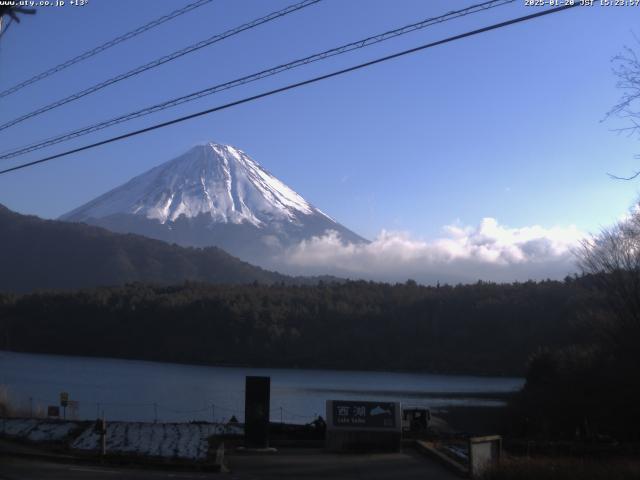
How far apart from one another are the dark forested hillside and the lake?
34.9 feet

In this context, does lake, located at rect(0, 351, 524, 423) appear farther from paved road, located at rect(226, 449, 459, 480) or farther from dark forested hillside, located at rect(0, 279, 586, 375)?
paved road, located at rect(226, 449, 459, 480)

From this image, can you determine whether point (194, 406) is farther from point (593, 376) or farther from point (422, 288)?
point (422, 288)

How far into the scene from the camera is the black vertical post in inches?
749

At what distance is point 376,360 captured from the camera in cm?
11162

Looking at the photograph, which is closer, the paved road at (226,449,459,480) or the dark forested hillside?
the paved road at (226,449,459,480)

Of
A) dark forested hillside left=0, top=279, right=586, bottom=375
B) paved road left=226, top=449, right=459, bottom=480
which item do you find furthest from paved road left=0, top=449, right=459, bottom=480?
dark forested hillside left=0, top=279, right=586, bottom=375

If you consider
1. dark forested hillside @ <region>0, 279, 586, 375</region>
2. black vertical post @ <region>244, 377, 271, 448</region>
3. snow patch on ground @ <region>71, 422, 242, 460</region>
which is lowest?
snow patch on ground @ <region>71, 422, 242, 460</region>

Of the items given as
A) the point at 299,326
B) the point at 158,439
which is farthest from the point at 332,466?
the point at 299,326

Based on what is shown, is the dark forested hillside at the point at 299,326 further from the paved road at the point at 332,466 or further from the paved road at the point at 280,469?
the paved road at the point at 280,469

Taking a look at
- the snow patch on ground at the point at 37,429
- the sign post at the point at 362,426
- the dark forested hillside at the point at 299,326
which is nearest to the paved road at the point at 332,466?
the sign post at the point at 362,426

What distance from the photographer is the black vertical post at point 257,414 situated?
19031mm

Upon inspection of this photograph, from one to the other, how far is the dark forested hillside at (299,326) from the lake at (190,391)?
1064 centimetres

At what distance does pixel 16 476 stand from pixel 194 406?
36590mm

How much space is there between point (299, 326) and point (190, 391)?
204ft
